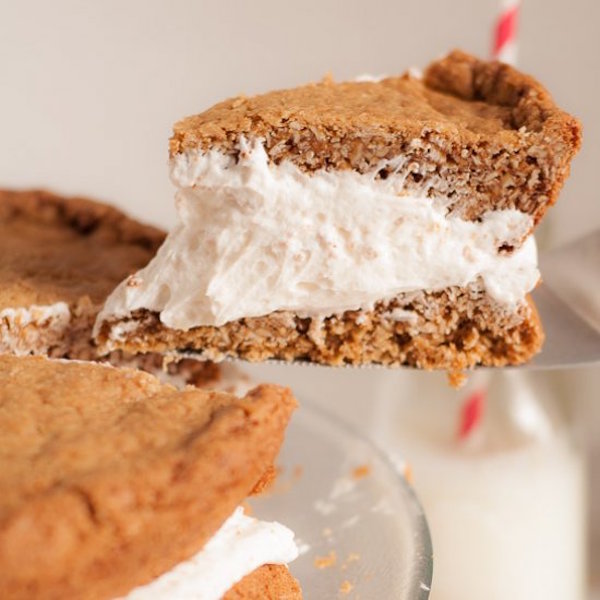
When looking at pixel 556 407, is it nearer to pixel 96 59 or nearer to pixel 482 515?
pixel 482 515

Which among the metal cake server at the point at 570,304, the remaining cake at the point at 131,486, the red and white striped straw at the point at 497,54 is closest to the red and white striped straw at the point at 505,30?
the red and white striped straw at the point at 497,54

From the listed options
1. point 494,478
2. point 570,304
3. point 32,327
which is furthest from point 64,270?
point 494,478

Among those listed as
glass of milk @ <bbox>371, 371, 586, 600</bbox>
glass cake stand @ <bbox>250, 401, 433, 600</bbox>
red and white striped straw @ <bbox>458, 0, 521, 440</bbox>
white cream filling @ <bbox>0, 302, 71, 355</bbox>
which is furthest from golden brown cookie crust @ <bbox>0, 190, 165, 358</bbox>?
glass of milk @ <bbox>371, 371, 586, 600</bbox>

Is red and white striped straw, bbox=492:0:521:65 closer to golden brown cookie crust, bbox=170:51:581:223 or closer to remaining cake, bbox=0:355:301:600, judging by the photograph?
golden brown cookie crust, bbox=170:51:581:223

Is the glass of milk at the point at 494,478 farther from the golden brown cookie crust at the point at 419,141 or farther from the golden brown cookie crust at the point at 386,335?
the golden brown cookie crust at the point at 419,141

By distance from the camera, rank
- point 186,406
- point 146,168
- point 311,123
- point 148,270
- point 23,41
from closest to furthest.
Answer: point 186,406 → point 311,123 → point 148,270 → point 23,41 → point 146,168

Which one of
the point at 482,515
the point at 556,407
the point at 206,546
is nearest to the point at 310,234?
the point at 206,546
